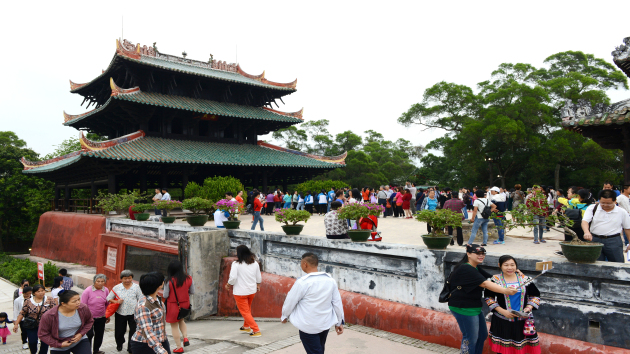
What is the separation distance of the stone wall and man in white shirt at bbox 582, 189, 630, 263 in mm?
949

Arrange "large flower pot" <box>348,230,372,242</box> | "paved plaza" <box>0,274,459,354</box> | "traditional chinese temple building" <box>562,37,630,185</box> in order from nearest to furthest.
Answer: "paved plaza" <box>0,274,459,354</box> < "large flower pot" <box>348,230,372,242</box> < "traditional chinese temple building" <box>562,37,630,185</box>

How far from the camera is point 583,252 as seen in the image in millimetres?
4098

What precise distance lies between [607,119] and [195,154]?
17.5 meters

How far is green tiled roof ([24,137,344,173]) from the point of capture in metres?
18.1

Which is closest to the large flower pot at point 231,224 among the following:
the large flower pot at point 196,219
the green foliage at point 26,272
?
the large flower pot at point 196,219

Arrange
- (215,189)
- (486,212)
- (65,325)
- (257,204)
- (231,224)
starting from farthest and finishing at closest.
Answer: (215,189) → (257,204) → (231,224) → (486,212) → (65,325)

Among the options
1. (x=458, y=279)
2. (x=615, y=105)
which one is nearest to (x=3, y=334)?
(x=458, y=279)

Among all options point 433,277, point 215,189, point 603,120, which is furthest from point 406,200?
point 433,277

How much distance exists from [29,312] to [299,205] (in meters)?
14.1

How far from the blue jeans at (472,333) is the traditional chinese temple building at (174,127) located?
16908 millimetres

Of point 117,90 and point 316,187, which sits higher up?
point 117,90

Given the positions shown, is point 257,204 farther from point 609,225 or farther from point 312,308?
point 609,225

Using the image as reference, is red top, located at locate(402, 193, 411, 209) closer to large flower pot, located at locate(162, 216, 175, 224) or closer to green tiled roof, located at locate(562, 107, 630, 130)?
green tiled roof, located at locate(562, 107, 630, 130)

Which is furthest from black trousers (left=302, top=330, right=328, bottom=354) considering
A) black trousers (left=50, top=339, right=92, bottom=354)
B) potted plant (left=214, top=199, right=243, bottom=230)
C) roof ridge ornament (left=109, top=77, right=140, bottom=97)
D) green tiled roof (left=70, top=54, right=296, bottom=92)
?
green tiled roof (left=70, top=54, right=296, bottom=92)
